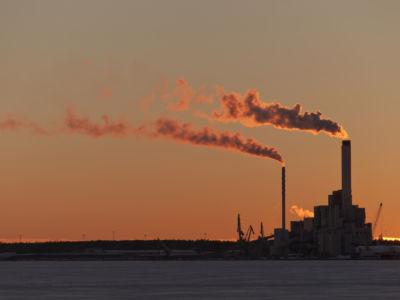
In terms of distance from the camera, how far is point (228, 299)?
12306cm

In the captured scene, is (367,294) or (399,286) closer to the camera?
(367,294)

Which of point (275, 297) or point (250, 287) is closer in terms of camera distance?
point (275, 297)

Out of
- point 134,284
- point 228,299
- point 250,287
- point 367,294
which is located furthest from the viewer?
point 134,284

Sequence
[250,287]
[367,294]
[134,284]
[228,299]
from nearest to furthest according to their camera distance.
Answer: [228,299] → [367,294] → [250,287] → [134,284]

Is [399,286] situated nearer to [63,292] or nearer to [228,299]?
[228,299]

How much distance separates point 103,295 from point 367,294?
3472 centimetres

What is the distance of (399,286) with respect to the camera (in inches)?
6137

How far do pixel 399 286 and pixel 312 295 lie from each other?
28.4m

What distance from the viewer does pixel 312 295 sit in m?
132

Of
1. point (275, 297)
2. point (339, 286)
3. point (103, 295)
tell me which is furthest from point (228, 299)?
point (339, 286)

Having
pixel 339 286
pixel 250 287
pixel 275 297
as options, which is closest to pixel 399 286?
pixel 339 286

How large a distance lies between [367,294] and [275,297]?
13755 millimetres

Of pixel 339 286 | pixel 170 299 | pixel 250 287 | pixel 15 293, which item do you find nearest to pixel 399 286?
pixel 339 286

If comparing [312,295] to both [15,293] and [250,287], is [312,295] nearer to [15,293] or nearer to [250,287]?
[250,287]
